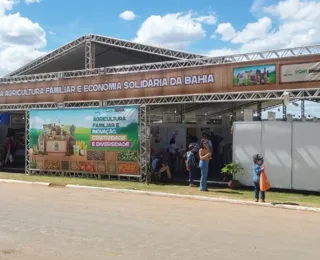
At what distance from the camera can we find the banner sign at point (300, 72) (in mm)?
12938

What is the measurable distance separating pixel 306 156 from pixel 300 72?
2.69 m

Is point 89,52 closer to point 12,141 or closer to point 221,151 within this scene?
point 12,141

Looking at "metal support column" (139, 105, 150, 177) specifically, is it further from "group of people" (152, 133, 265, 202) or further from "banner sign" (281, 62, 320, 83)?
"banner sign" (281, 62, 320, 83)

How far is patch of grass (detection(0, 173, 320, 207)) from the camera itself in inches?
489

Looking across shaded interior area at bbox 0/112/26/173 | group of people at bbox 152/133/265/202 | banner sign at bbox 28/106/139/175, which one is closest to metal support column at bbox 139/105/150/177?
banner sign at bbox 28/106/139/175

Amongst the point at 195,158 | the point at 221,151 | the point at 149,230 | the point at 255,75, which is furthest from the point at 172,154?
the point at 149,230

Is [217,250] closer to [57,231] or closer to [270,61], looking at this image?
[57,231]

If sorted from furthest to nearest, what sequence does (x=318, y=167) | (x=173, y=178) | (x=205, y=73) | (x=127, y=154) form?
(x=173, y=178)
(x=127, y=154)
(x=205, y=73)
(x=318, y=167)

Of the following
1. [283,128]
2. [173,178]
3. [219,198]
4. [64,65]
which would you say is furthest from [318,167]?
[64,65]

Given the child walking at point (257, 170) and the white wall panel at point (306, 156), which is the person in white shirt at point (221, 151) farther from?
the child walking at point (257, 170)

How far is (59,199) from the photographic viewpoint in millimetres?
12406

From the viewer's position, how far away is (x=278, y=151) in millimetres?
14148

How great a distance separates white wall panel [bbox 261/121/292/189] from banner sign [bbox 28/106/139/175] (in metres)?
5.00

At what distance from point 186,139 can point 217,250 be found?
14.0 m
